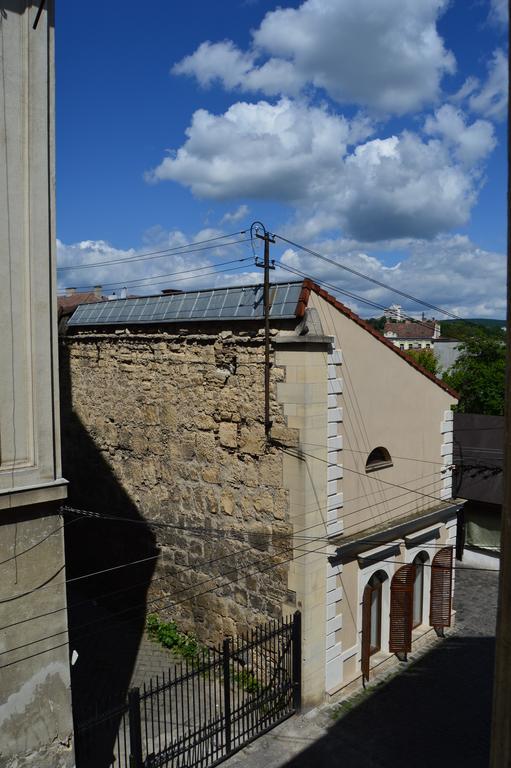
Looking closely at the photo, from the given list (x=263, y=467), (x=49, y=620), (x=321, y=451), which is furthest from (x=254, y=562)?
(x=49, y=620)

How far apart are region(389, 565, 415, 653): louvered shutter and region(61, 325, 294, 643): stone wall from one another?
2921 millimetres

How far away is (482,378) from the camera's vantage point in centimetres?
2755

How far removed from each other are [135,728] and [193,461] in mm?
5189

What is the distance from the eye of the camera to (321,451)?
420 inches

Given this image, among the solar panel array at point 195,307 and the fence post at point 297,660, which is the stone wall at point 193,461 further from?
the fence post at point 297,660

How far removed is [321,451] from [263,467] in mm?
1164

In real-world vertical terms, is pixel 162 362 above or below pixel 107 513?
above

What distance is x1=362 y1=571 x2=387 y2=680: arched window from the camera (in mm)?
11648

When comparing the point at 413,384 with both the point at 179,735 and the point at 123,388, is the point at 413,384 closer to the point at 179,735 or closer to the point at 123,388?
the point at 123,388

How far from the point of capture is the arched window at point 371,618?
11.6 m

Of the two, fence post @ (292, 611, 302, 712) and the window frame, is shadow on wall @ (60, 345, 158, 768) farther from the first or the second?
the window frame

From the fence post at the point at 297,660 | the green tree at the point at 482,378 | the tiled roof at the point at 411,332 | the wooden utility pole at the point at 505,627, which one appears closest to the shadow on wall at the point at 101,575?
the fence post at the point at 297,660

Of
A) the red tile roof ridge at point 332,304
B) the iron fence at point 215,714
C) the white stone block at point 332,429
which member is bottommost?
the iron fence at point 215,714

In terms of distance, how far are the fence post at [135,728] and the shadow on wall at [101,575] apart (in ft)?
6.69
